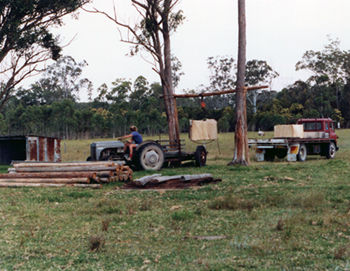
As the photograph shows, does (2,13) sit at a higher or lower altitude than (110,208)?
higher

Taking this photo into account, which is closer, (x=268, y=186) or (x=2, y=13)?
(x=268, y=186)

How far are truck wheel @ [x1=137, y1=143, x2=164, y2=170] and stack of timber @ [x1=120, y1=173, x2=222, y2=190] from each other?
3737mm

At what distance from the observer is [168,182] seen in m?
11.6

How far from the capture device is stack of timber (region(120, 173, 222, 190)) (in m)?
11.3

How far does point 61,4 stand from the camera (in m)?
24.0

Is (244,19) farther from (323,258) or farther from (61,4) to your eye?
(323,258)

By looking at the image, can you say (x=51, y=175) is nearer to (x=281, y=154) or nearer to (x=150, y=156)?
(x=150, y=156)

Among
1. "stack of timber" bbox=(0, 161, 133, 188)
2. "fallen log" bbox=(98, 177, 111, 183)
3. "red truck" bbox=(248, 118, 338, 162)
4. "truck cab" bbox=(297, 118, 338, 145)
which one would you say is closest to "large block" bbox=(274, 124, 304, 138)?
"red truck" bbox=(248, 118, 338, 162)

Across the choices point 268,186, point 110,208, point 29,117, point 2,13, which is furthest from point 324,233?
point 29,117

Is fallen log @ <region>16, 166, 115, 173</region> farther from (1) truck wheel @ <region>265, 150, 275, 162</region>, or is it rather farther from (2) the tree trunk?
(1) truck wheel @ <region>265, 150, 275, 162</region>

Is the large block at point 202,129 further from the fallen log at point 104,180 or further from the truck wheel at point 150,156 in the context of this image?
the fallen log at point 104,180

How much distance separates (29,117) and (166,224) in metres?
60.3

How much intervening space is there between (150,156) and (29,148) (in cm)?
881

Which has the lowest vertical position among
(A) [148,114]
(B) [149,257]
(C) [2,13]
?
(B) [149,257]
